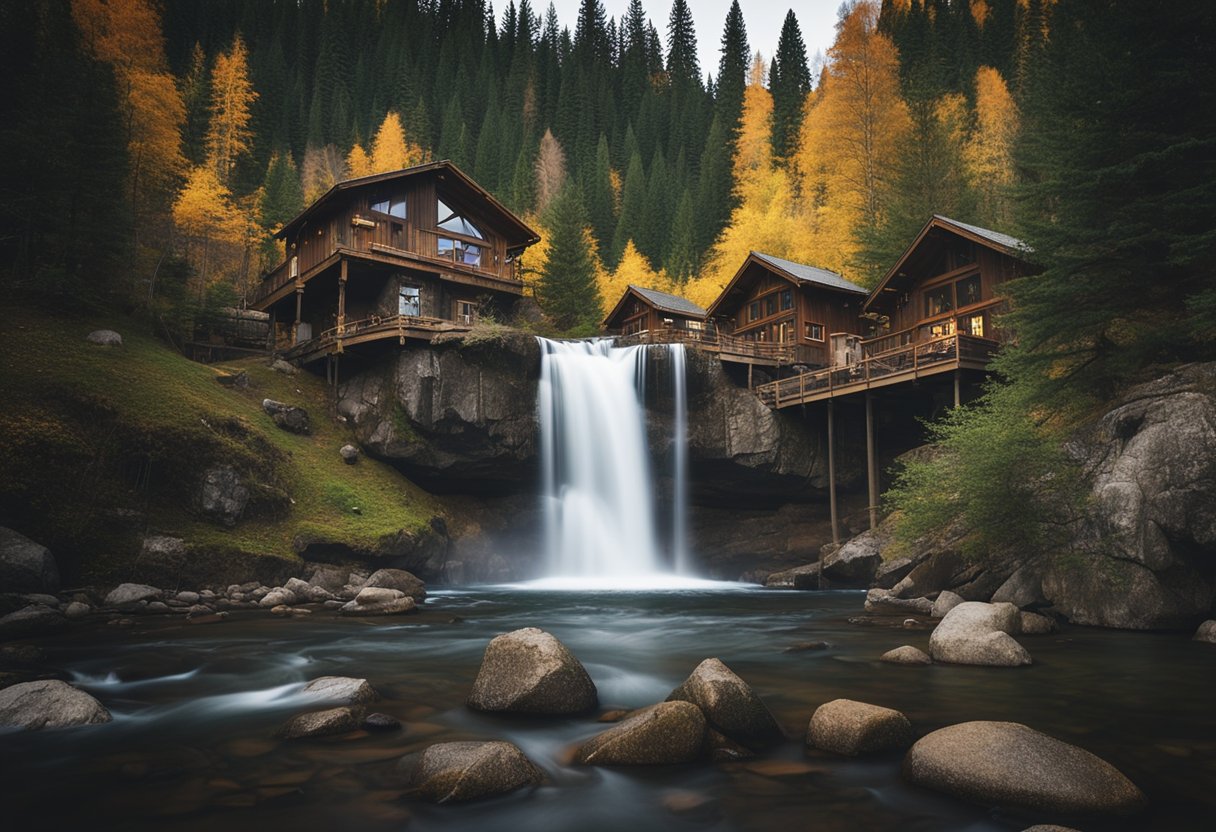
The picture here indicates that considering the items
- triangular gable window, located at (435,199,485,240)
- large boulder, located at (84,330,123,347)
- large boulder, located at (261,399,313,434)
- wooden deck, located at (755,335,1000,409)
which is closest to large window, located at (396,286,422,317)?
triangular gable window, located at (435,199,485,240)

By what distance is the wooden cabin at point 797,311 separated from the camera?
3762 cm

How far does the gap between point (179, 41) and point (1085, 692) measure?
341ft

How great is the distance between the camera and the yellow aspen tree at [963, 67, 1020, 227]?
42.8 m

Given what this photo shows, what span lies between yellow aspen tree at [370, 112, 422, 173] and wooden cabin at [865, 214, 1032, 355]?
5694 cm

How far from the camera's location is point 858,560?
80.8 ft

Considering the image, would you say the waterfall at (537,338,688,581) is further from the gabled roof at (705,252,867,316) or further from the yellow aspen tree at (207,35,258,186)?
the yellow aspen tree at (207,35,258,186)

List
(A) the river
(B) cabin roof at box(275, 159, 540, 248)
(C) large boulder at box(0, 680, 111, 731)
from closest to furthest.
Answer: (A) the river, (C) large boulder at box(0, 680, 111, 731), (B) cabin roof at box(275, 159, 540, 248)

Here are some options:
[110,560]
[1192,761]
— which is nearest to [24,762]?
[1192,761]

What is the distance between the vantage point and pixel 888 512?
2980 centimetres

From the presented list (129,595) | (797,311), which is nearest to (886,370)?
(797,311)

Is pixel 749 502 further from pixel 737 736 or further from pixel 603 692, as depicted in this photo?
pixel 737 736

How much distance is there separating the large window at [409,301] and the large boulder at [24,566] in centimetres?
2158

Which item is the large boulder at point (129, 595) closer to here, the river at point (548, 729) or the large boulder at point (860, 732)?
the river at point (548, 729)

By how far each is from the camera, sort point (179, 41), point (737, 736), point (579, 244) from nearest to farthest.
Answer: point (737, 736) → point (579, 244) → point (179, 41)
